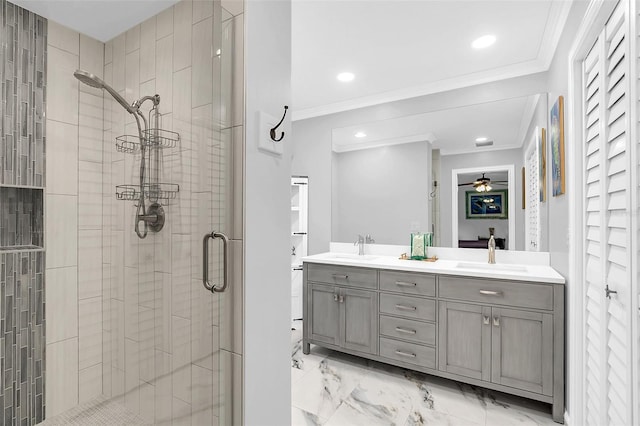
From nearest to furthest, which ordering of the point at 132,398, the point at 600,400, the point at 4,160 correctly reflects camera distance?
the point at 4,160 → the point at 132,398 → the point at 600,400

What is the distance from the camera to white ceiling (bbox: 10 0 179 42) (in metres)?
0.64

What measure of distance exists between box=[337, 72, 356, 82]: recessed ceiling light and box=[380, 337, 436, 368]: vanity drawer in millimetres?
2235

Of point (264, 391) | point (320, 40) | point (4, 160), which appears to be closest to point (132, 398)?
point (264, 391)

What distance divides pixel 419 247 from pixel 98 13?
9.13 feet

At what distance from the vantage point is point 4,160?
Answer: 60 cm

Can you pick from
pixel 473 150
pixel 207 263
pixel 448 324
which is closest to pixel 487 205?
pixel 473 150

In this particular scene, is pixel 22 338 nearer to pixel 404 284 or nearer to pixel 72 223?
pixel 72 223

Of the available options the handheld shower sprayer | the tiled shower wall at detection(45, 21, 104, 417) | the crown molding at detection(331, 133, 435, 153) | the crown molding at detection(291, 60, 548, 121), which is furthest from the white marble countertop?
the tiled shower wall at detection(45, 21, 104, 417)

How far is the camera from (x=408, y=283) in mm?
2570

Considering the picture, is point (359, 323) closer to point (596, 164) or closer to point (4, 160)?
point (596, 164)

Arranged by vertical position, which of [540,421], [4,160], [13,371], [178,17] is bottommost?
[540,421]

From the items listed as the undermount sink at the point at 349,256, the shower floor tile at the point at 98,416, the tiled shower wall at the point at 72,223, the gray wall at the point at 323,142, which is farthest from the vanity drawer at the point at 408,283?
the tiled shower wall at the point at 72,223

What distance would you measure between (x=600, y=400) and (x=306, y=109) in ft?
11.1

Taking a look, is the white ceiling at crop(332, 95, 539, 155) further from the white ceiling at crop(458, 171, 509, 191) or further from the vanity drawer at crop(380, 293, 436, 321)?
the vanity drawer at crop(380, 293, 436, 321)
